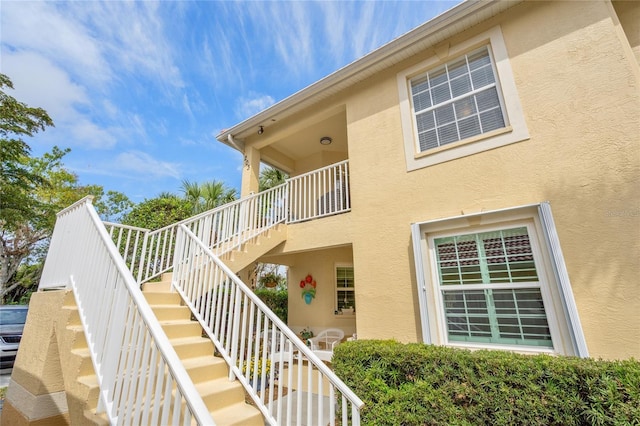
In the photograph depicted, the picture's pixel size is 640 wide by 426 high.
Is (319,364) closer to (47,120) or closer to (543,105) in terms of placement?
(543,105)

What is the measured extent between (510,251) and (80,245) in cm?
637

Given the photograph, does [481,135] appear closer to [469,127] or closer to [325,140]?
[469,127]

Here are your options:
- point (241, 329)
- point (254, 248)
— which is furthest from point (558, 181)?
point (254, 248)

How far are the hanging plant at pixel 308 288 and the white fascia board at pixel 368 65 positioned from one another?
500cm

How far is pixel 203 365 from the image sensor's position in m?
3.44

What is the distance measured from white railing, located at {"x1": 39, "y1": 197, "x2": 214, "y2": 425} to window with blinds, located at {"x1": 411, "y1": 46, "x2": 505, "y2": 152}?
509cm

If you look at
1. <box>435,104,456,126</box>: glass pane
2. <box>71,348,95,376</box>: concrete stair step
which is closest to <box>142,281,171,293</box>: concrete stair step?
<box>71,348,95,376</box>: concrete stair step

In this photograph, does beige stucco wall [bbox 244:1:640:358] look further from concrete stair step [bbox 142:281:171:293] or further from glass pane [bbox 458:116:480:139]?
concrete stair step [bbox 142:281:171:293]

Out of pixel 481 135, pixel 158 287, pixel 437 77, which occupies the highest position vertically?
pixel 437 77

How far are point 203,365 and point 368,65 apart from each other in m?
6.33

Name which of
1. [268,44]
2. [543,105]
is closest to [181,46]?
[268,44]

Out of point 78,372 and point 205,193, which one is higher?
point 205,193

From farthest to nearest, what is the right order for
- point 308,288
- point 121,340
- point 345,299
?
1. point 308,288
2. point 345,299
3. point 121,340

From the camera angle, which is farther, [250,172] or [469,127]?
[250,172]
